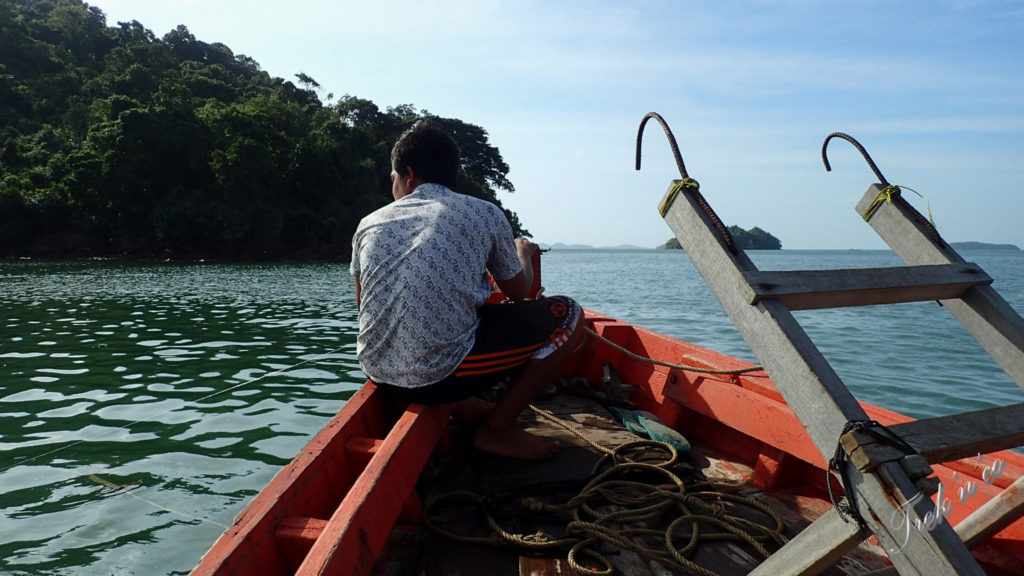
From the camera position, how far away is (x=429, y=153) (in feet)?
8.02

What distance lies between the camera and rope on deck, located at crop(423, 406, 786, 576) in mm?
1924

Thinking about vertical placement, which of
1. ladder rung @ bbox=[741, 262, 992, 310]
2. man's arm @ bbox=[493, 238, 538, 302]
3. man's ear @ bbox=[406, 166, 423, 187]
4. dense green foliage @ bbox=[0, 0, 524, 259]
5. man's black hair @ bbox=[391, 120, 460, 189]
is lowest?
man's arm @ bbox=[493, 238, 538, 302]

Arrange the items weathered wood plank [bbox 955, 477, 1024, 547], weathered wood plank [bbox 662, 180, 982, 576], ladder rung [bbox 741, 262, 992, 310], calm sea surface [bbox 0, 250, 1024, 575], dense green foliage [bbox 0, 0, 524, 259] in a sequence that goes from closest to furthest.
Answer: weathered wood plank [bbox 662, 180, 982, 576] < ladder rung [bbox 741, 262, 992, 310] < weathered wood plank [bbox 955, 477, 1024, 547] < calm sea surface [bbox 0, 250, 1024, 575] < dense green foliage [bbox 0, 0, 524, 259]

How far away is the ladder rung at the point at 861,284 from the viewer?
1.25m

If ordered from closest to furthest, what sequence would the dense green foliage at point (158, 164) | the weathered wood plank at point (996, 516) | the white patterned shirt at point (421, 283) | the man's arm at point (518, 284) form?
the weathered wood plank at point (996, 516) → the white patterned shirt at point (421, 283) → the man's arm at point (518, 284) → the dense green foliage at point (158, 164)

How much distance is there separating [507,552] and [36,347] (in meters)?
8.33

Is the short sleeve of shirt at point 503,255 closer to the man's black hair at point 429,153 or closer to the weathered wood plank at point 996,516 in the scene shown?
the man's black hair at point 429,153

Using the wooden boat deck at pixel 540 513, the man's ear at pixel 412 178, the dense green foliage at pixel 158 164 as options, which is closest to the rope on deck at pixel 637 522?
the wooden boat deck at pixel 540 513

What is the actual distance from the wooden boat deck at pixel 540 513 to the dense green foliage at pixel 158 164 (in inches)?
1394

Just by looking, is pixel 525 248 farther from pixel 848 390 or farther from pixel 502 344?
Answer: pixel 848 390

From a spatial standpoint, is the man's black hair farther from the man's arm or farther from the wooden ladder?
the wooden ladder

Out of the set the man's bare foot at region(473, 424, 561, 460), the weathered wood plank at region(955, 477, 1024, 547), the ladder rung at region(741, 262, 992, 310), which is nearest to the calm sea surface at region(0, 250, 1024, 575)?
the man's bare foot at region(473, 424, 561, 460)

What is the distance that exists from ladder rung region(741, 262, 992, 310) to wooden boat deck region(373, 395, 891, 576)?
1015 mm

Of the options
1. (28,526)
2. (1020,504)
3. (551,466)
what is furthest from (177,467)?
(1020,504)
